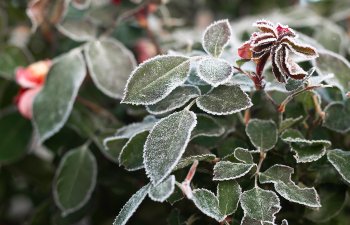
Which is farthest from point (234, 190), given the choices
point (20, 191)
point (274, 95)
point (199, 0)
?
point (199, 0)

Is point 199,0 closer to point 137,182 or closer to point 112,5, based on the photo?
point 112,5

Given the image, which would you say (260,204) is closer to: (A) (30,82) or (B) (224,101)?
(B) (224,101)

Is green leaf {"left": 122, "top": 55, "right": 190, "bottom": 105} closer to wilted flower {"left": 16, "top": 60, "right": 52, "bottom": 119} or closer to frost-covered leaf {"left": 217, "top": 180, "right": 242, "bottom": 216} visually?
frost-covered leaf {"left": 217, "top": 180, "right": 242, "bottom": 216}

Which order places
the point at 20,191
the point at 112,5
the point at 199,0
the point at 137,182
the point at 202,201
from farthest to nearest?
the point at 199,0 < the point at 20,191 < the point at 112,5 < the point at 137,182 < the point at 202,201

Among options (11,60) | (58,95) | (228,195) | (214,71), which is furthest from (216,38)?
(11,60)

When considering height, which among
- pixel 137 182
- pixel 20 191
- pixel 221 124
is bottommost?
pixel 20 191

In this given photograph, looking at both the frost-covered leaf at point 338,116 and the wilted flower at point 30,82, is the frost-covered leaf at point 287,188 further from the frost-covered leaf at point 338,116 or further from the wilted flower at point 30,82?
the wilted flower at point 30,82
